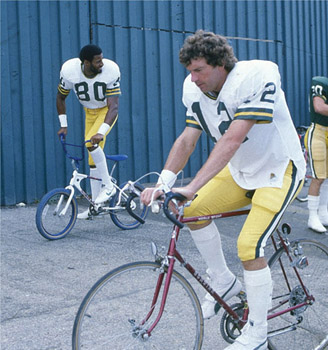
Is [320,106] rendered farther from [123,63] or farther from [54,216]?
[123,63]

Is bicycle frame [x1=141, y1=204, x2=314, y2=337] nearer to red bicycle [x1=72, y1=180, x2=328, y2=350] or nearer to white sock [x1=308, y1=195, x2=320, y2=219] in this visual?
red bicycle [x1=72, y1=180, x2=328, y2=350]

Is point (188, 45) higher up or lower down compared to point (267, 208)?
→ higher up

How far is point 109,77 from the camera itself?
7.13 metres

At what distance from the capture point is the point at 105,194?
23.6 ft

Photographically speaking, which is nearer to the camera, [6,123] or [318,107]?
[318,107]

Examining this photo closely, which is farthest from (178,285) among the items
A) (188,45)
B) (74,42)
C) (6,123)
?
(74,42)

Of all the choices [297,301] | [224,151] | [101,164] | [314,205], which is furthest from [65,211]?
[224,151]

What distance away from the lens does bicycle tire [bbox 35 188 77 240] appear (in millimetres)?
6402

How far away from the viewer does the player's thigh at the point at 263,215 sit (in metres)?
3.21

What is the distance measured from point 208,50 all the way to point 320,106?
385cm

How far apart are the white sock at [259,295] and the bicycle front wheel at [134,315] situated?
0.31 meters

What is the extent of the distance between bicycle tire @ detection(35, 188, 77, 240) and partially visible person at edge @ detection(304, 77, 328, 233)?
2.88 metres

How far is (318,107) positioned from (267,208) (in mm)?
3746

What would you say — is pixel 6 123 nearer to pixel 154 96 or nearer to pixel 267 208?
pixel 154 96
